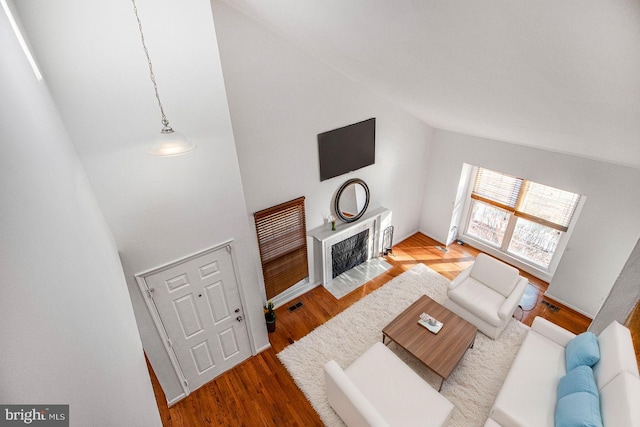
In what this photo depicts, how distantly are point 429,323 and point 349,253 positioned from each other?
1.99 m

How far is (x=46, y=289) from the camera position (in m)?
0.91

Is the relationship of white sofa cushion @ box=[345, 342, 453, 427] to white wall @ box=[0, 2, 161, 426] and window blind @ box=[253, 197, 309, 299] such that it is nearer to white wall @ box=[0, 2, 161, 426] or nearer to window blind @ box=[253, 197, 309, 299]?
window blind @ box=[253, 197, 309, 299]

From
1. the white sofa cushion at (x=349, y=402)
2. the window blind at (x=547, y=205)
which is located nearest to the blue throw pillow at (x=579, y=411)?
the white sofa cushion at (x=349, y=402)

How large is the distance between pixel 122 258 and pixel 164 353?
1.36m

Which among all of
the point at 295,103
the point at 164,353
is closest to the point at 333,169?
the point at 295,103

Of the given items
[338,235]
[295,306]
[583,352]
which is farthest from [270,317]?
[583,352]

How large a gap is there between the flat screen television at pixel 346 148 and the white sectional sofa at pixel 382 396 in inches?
105

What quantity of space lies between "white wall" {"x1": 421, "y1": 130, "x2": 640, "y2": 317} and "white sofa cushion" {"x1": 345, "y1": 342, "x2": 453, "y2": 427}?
126 inches

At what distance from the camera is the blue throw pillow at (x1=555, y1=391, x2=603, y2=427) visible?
2.67 m

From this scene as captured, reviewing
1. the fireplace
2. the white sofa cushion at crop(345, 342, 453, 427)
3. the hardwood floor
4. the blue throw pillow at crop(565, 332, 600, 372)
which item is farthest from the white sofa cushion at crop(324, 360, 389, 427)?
the fireplace

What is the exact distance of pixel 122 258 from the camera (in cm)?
303

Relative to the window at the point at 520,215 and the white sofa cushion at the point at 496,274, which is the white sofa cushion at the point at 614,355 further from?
the window at the point at 520,215

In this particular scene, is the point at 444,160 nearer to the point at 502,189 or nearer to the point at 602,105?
the point at 502,189

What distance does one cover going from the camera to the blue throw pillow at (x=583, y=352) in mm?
3299
